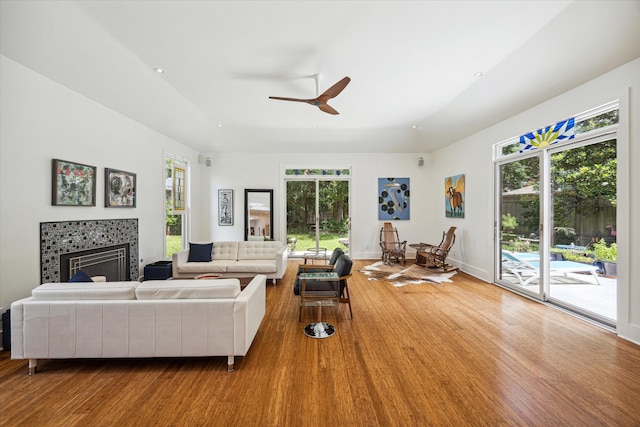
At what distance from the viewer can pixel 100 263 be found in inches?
A: 149

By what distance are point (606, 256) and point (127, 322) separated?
5.00 meters

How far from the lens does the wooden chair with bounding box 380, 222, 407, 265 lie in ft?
21.3

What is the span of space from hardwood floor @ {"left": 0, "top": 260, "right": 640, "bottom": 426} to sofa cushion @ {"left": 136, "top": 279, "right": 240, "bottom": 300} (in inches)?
24.2

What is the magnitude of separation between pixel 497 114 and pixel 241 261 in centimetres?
507

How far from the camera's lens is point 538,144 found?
386cm

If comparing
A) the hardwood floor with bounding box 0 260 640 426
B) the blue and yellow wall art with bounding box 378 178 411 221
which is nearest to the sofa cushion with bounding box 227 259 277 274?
the hardwood floor with bounding box 0 260 640 426

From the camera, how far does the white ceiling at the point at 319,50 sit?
2.38m

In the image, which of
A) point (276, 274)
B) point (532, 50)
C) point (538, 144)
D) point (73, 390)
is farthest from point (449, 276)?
point (73, 390)

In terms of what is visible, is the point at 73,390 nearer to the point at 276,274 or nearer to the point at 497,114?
the point at 276,274

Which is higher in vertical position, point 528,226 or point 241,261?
point 528,226

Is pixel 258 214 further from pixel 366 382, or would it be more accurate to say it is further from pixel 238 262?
pixel 366 382

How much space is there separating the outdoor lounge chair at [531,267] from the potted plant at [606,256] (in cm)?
10

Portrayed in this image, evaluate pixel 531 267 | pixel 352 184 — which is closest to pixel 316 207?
pixel 352 184

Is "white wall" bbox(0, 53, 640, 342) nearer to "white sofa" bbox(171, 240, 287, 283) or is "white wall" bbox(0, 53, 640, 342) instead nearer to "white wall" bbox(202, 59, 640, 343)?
"white wall" bbox(202, 59, 640, 343)
